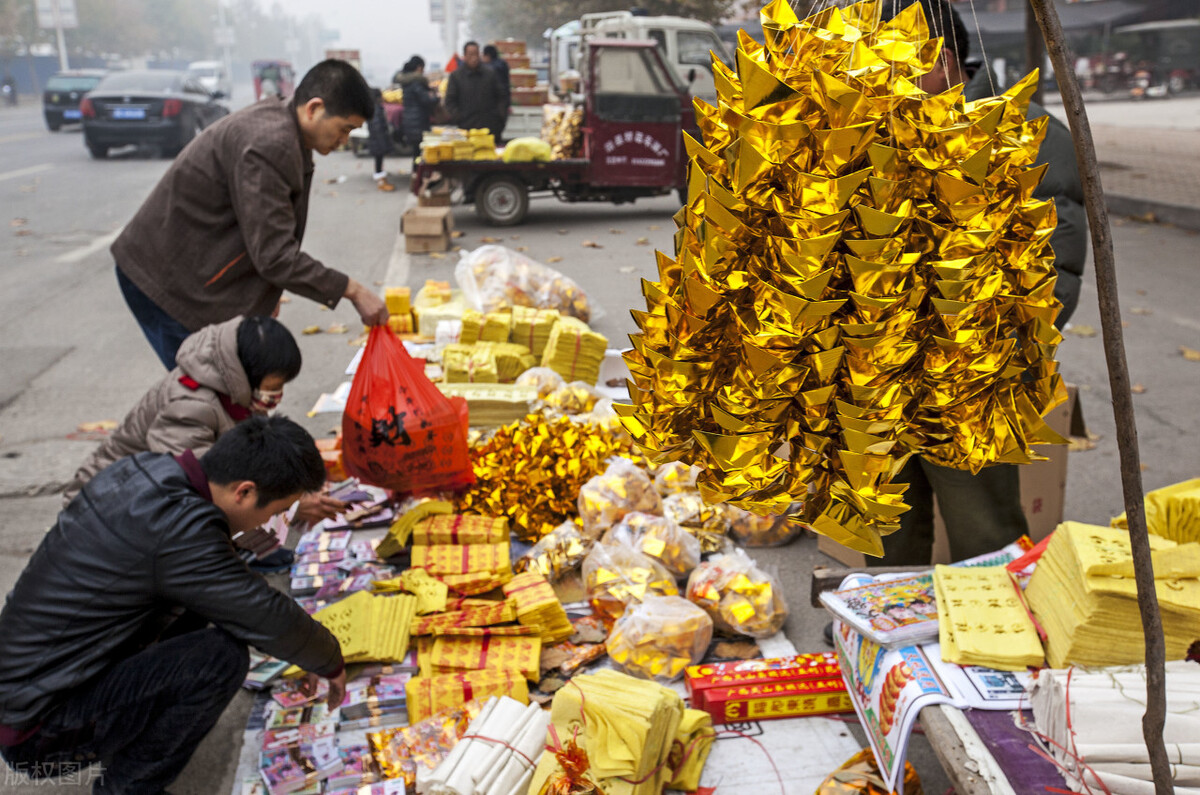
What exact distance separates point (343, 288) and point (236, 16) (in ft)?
460

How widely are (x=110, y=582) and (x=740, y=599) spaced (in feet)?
6.12

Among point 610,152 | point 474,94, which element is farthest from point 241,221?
point 474,94

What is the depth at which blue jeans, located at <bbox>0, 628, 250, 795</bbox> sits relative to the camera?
7.58 ft

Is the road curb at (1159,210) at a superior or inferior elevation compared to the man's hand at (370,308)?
inferior

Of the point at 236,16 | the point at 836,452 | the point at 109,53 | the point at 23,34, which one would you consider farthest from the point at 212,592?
the point at 236,16

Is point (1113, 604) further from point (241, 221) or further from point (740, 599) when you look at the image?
point (241, 221)

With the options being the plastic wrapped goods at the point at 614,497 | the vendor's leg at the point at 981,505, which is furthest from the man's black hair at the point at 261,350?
the vendor's leg at the point at 981,505

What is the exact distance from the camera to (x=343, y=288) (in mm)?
3643

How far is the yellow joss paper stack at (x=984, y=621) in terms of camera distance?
6.95 ft

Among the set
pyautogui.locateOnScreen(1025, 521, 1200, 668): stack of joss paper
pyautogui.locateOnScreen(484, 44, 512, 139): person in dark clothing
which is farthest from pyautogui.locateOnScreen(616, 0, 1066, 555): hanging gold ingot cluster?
pyautogui.locateOnScreen(484, 44, 512, 139): person in dark clothing

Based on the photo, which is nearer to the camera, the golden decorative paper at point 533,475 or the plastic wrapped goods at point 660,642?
the plastic wrapped goods at point 660,642

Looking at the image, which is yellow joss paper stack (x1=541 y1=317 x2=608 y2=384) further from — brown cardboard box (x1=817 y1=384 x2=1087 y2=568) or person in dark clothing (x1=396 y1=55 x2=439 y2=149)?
person in dark clothing (x1=396 y1=55 x2=439 y2=149)

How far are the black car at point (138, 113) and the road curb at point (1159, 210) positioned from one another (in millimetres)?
14352

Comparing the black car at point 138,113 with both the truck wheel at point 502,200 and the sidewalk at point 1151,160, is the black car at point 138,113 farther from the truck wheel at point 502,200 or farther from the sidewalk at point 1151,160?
the sidewalk at point 1151,160
